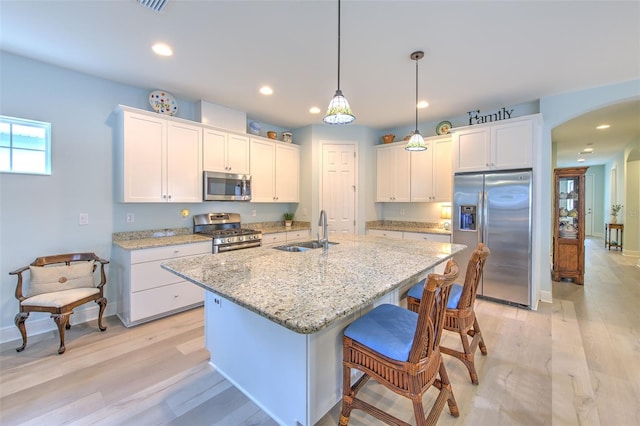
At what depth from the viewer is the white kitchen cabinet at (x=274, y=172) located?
14.2 feet

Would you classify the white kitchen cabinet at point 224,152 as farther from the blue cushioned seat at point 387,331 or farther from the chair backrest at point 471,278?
the chair backrest at point 471,278

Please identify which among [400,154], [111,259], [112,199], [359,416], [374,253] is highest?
[400,154]

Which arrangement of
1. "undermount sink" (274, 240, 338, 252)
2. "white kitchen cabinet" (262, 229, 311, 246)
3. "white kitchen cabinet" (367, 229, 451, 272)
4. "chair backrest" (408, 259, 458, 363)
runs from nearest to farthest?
"chair backrest" (408, 259, 458, 363), "undermount sink" (274, 240, 338, 252), "white kitchen cabinet" (367, 229, 451, 272), "white kitchen cabinet" (262, 229, 311, 246)

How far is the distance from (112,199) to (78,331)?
1433 mm

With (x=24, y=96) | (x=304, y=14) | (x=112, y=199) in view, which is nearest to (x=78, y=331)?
(x=112, y=199)

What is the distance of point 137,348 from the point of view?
251 centimetres

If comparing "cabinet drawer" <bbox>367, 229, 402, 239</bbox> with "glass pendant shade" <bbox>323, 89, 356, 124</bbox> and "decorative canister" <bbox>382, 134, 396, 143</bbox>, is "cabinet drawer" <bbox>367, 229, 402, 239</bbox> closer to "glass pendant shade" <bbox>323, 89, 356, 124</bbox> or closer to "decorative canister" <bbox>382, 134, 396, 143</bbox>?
"decorative canister" <bbox>382, 134, 396, 143</bbox>

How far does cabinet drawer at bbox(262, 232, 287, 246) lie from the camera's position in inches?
164

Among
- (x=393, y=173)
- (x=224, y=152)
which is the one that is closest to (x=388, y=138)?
(x=393, y=173)

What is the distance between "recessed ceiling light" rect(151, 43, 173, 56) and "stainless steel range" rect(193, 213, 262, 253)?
204 centimetres

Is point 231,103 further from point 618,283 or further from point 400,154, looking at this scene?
point 618,283

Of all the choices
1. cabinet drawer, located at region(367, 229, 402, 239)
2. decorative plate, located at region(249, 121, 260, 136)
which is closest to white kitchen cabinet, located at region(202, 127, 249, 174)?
decorative plate, located at region(249, 121, 260, 136)

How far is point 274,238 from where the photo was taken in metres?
4.33

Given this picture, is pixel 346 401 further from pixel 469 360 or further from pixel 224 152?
pixel 224 152
